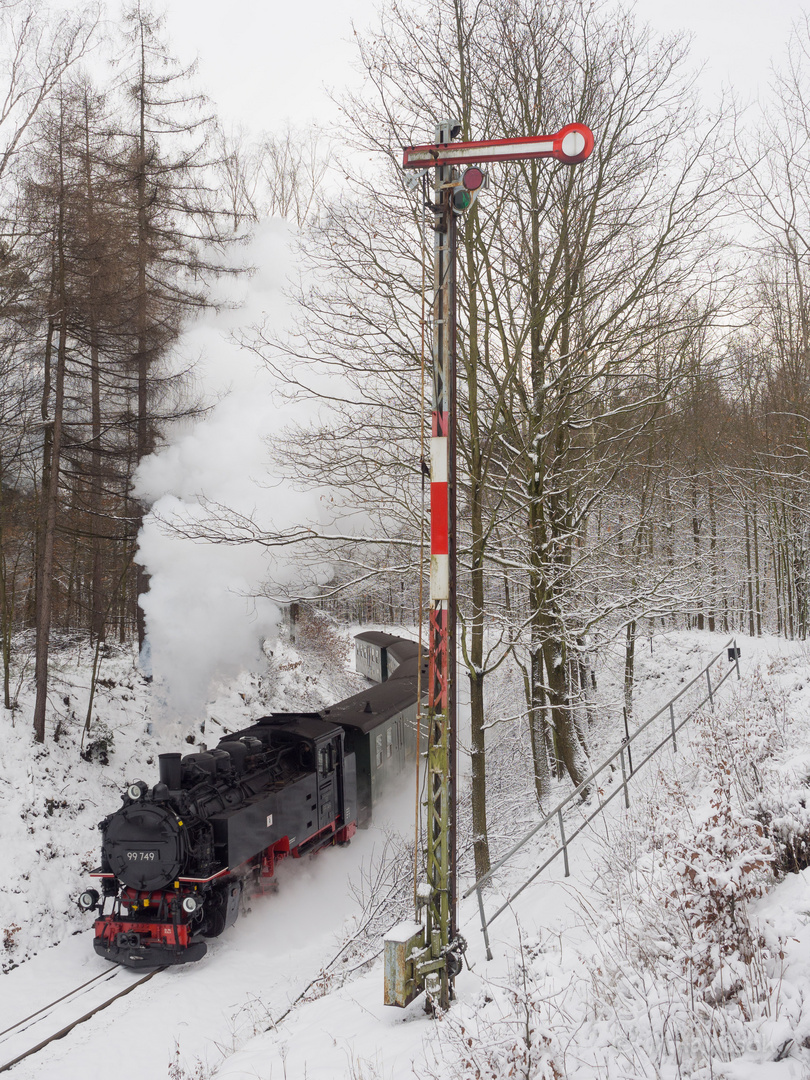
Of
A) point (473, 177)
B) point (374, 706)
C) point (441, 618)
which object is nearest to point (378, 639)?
point (374, 706)

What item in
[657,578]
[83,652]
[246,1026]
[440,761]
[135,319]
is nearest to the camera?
[440,761]

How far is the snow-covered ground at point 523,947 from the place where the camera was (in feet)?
11.5

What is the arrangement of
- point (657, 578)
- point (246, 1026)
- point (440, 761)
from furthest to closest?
point (657, 578) → point (246, 1026) → point (440, 761)

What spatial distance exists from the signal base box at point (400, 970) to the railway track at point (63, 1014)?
464cm

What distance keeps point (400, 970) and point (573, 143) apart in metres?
5.38

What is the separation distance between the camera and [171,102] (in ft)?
53.1

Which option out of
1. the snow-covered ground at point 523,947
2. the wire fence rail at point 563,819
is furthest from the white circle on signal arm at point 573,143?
the wire fence rail at point 563,819

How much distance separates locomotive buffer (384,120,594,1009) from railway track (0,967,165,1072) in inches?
189

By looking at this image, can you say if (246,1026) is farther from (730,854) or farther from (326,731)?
(730,854)

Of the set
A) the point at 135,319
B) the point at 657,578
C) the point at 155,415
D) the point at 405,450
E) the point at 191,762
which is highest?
the point at 135,319

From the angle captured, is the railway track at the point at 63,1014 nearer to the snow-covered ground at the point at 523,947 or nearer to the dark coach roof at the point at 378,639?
the snow-covered ground at the point at 523,947

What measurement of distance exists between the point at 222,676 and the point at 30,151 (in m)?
9.77

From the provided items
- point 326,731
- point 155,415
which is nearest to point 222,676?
point 326,731

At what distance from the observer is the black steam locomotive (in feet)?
30.0
